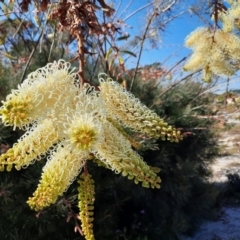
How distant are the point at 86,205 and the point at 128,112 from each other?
183 mm

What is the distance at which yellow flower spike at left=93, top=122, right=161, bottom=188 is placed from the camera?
0.64 metres

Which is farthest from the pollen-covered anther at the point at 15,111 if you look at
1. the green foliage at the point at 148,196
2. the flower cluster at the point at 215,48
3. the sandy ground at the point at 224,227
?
the sandy ground at the point at 224,227

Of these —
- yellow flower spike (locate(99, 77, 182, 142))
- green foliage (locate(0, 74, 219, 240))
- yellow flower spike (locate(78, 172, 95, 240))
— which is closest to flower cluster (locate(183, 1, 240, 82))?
yellow flower spike (locate(99, 77, 182, 142))

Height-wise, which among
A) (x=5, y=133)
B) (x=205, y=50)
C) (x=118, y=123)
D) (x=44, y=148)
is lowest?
(x=44, y=148)

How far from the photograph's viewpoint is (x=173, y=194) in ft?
11.8

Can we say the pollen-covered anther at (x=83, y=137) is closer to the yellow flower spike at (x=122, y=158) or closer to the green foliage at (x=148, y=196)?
the yellow flower spike at (x=122, y=158)

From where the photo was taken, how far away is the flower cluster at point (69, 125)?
634 mm

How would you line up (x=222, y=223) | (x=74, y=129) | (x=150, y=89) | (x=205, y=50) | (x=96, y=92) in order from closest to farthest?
→ (x=74, y=129) < (x=96, y=92) < (x=205, y=50) < (x=150, y=89) < (x=222, y=223)

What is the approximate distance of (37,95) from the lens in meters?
0.66

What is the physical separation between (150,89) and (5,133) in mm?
1623

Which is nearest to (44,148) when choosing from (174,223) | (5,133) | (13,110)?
(13,110)

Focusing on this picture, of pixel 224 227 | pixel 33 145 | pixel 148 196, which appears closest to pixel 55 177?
pixel 33 145

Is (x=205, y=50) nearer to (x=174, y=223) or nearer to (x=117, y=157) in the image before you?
(x=117, y=157)

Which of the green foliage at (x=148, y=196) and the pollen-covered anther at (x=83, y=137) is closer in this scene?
the pollen-covered anther at (x=83, y=137)
